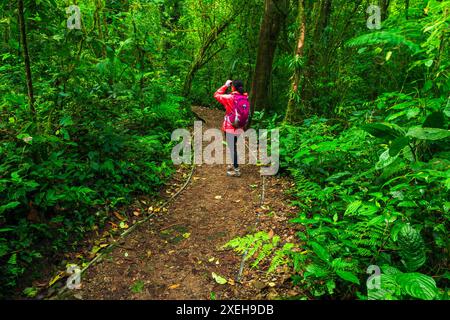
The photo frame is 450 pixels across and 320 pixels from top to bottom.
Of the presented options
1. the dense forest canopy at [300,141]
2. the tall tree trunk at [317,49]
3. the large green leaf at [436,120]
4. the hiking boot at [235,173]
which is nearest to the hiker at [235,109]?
the hiking boot at [235,173]

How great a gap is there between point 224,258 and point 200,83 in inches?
568

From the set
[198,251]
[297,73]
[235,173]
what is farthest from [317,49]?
[198,251]

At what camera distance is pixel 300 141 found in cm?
722

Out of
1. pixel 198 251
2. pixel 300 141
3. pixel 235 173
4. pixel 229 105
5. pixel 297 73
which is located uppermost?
pixel 297 73

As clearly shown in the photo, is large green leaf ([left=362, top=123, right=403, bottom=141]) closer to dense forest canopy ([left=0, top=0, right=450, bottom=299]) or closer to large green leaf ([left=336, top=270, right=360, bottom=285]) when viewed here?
dense forest canopy ([left=0, top=0, right=450, bottom=299])

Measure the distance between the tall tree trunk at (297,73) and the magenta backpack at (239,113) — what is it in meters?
1.71

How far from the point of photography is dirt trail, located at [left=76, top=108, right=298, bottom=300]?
3857mm

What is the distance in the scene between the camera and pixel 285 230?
194 inches

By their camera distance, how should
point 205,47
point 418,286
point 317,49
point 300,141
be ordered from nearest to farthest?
1. point 418,286
2. point 300,141
3. point 317,49
4. point 205,47

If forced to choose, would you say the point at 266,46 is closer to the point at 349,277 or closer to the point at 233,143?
the point at 233,143

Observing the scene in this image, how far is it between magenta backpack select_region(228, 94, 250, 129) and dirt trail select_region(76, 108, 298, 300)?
A: 4.45 ft

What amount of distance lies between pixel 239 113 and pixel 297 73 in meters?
2.10

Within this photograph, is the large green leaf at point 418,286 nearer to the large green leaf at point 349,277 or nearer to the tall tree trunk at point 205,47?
the large green leaf at point 349,277
